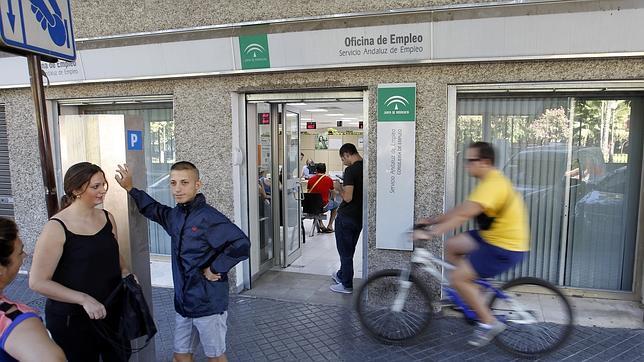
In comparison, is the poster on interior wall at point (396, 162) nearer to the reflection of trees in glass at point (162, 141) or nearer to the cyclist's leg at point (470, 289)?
the cyclist's leg at point (470, 289)

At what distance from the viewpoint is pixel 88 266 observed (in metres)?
2.16

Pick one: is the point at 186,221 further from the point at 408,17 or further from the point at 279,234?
the point at 279,234

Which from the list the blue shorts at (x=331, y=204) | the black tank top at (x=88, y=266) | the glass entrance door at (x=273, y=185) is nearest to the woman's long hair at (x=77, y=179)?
the black tank top at (x=88, y=266)

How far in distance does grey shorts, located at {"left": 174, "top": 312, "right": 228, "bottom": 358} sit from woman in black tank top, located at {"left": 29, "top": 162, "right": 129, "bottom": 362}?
36 centimetres

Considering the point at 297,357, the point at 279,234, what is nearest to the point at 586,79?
the point at 297,357

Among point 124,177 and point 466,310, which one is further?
point 466,310

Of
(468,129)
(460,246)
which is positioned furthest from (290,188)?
(460,246)

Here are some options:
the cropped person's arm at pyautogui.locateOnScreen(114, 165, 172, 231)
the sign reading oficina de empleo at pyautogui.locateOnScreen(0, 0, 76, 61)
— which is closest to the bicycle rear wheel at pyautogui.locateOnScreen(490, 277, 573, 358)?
the cropped person's arm at pyautogui.locateOnScreen(114, 165, 172, 231)

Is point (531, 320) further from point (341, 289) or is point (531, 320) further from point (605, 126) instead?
point (605, 126)

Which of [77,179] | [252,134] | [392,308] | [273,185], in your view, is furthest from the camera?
[273,185]

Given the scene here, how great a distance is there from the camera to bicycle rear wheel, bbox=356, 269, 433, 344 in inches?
142

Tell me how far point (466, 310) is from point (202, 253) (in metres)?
2.14

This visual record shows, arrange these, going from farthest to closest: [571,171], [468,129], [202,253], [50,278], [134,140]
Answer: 1. [468,129]
2. [571,171]
3. [134,140]
4. [202,253]
5. [50,278]

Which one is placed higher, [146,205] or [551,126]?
[551,126]
